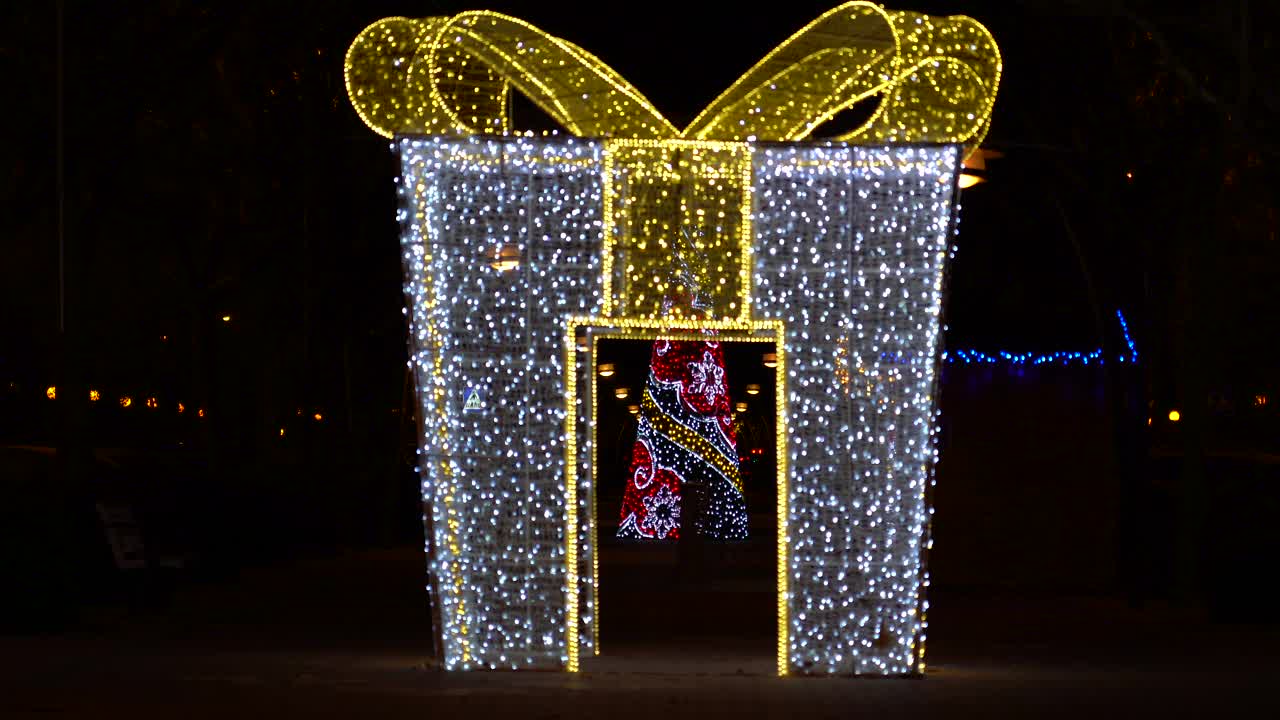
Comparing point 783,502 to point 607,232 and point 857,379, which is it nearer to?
point 857,379

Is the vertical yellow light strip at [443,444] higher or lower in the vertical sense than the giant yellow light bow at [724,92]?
lower

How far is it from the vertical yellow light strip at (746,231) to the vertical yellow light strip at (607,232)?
2.52 ft

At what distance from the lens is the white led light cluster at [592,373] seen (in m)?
11.8

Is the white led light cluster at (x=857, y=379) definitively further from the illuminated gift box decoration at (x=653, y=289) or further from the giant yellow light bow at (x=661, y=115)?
the giant yellow light bow at (x=661, y=115)

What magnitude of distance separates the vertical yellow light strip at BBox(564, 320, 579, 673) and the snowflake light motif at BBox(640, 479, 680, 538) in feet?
58.9

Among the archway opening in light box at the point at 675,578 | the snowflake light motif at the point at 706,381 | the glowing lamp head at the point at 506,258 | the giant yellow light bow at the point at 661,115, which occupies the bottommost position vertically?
the archway opening in light box at the point at 675,578

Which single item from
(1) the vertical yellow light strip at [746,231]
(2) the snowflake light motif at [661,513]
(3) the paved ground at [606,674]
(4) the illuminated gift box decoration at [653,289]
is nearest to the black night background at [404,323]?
(3) the paved ground at [606,674]

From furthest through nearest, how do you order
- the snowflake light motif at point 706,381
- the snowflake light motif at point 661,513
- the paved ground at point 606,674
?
1. the snowflake light motif at point 661,513
2. the snowflake light motif at point 706,381
3. the paved ground at point 606,674

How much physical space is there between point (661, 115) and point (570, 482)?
227 centimetres

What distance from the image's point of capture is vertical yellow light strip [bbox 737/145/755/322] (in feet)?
38.7
